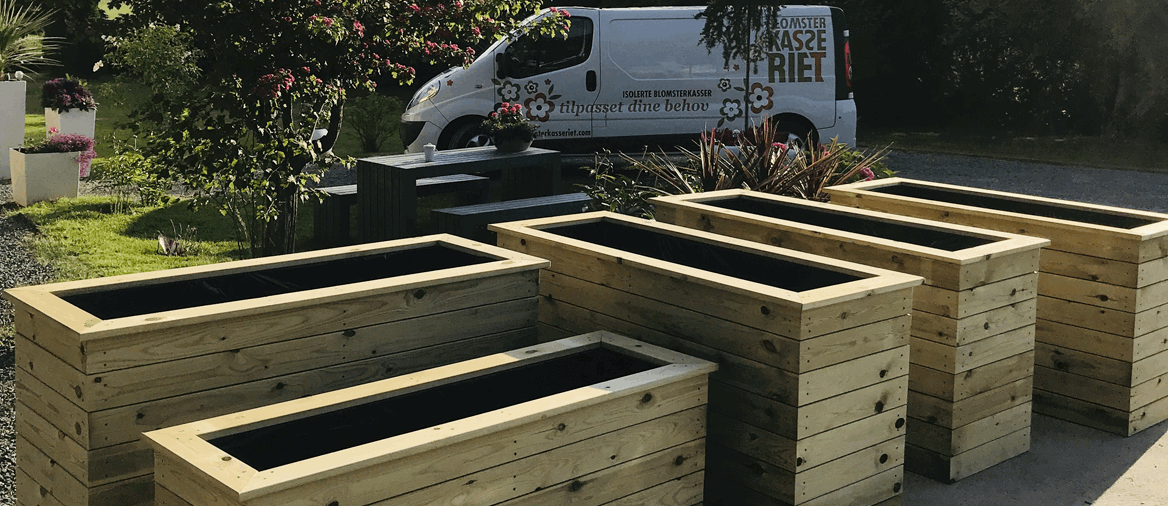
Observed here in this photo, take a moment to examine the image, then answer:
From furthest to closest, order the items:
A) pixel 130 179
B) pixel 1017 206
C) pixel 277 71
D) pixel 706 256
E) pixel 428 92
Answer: pixel 428 92, pixel 130 179, pixel 277 71, pixel 1017 206, pixel 706 256

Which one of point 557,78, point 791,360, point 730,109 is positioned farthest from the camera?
point 730,109

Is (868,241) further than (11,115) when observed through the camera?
No

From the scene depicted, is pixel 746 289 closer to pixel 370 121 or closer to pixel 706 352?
pixel 706 352

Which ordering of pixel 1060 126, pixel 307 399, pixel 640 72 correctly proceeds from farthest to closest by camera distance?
pixel 1060 126, pixel 640 72, pixel 307 399

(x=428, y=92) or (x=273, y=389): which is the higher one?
(x=428, y=92)

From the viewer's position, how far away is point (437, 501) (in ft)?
8.82

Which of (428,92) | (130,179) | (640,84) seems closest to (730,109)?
(640,84)

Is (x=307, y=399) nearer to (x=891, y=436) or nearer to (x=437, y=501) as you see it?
(x=437, y=501)

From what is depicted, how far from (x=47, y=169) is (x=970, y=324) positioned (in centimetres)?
874

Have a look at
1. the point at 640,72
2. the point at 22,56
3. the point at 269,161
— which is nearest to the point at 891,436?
the point at 269,161

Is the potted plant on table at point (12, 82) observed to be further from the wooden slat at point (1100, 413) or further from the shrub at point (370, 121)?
the wooden slat at point (1100, 413)

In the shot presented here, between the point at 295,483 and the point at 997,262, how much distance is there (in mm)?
2701

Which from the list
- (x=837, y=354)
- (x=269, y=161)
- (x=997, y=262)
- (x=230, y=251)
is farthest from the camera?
(x=230, y=251)

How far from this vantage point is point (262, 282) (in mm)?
3846
